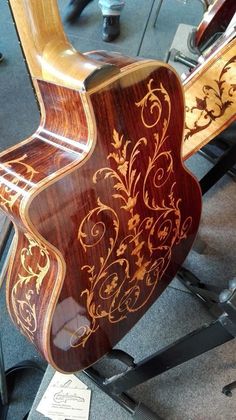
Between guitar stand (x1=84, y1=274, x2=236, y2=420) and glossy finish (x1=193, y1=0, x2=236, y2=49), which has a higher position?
glossy finish (x1=193, y1=0, x2=236, y2=49)

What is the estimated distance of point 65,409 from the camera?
31.1 inches

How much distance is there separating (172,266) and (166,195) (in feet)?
0.63

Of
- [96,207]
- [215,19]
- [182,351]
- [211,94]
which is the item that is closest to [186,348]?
[182,351]

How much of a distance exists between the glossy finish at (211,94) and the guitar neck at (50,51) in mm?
229

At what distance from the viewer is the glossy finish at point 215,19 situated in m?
0.89

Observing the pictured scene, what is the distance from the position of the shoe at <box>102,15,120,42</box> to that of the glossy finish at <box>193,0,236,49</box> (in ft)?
3.54

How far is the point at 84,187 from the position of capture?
488mm

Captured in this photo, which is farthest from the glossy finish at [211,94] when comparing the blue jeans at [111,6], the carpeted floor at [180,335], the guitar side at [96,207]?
the blue jeans at [111,6]

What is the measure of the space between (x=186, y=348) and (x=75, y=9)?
1.91m

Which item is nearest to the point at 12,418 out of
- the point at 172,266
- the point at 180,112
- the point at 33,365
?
the point at 33,365

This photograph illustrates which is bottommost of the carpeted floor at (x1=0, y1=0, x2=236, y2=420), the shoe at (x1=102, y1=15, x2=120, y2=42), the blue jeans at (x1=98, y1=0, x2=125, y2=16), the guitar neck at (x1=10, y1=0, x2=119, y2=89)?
A: the carpeted floor at (x1=0, y1=0, x2=236, y2=420)

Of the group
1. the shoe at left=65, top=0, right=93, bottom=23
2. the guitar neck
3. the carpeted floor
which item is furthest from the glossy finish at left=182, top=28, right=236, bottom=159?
the shoe at left=65, top=0, right=93, bottom=23

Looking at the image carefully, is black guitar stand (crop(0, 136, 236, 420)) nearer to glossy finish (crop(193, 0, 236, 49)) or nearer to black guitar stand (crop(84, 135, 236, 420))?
black guitar stand (crop(84, 135, 236, 420))

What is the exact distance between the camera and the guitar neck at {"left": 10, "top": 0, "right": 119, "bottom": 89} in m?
0.45
